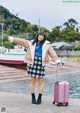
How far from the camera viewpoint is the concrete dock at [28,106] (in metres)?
7.55

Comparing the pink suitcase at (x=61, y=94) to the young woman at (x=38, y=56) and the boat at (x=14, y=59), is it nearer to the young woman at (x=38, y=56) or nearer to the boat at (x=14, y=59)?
the young woman at (x=38, y=56)

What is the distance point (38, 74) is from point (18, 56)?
83.4 ft

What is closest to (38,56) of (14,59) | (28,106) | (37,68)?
(37,68)

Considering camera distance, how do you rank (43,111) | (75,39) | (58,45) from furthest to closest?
(75,39), (58,45), (43,111)

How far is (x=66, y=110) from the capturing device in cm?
770

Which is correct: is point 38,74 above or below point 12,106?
above

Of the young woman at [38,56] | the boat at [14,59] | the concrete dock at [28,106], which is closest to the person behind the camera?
the concrete dock at [28,106]

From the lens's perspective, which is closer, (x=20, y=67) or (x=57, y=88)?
(x=57, y=88)

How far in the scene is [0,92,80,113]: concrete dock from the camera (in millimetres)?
7551

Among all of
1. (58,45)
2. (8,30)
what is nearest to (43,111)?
(58,45)

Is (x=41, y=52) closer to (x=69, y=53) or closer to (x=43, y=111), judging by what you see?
(x=43, y=111)

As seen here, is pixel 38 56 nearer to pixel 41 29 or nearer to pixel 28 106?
pixel 28 106

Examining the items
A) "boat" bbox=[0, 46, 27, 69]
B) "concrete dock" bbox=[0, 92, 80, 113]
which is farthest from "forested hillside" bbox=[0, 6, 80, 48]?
"concrete dock" bbox=[0, 92, 80, 113]

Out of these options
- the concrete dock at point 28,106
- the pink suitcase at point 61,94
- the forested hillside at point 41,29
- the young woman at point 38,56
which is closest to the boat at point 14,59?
the concrete dock at point 28,106
